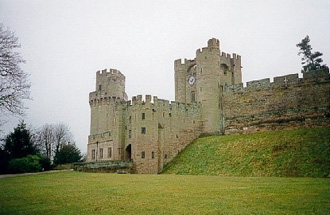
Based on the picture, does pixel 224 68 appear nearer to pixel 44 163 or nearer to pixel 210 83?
pixel 210 83

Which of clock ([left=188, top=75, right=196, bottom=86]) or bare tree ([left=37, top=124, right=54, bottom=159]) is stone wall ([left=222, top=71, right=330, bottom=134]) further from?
bare tree ([left=37, top=124, right=54, bottom=159])

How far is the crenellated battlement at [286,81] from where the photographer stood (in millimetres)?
35625

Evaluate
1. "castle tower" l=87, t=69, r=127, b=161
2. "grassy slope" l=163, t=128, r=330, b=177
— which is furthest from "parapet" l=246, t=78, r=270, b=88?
"castle tower" l=87, t=69, r=127, b=161

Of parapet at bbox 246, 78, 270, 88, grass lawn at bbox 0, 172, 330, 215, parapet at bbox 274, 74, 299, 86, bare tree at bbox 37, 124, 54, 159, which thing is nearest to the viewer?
grass lawn at bbox 0, 172, 330, 215

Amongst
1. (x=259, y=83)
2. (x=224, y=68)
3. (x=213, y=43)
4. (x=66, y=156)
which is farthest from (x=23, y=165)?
(x=259, y=83)

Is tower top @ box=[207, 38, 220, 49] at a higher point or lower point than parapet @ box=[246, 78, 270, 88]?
higher

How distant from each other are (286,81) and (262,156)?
42.8ft

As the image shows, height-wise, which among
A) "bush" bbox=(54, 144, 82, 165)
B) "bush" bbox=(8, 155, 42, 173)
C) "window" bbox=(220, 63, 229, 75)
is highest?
"window" bbox=(220, 63, 229, 75)

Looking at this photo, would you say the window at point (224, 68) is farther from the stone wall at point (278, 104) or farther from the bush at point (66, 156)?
the bush at point (66, 156)

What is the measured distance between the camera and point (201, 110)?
43.8m

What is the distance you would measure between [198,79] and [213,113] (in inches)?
201

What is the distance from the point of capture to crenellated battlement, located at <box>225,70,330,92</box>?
35625 millimetres

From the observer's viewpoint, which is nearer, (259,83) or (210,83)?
(259,83)

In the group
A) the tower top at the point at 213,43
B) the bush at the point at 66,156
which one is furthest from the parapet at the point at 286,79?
the bush at the point at 66,156
